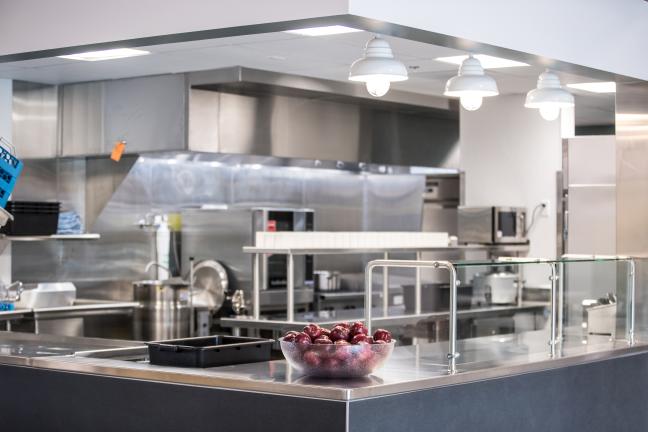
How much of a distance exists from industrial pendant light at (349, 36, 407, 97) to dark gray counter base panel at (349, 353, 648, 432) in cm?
139

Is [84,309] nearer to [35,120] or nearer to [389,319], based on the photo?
[35,120]

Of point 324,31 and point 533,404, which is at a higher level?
point 324,31

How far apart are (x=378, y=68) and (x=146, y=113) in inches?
133

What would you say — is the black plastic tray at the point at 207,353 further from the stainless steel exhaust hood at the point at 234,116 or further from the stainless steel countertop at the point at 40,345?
the stainless steel exhaust hood at the point at 234,116

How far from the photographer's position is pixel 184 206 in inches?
344

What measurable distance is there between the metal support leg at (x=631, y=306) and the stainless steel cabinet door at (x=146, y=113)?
3.31 meters

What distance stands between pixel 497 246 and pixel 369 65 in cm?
428

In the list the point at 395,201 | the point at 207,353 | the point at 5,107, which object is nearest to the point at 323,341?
the point at 207,353

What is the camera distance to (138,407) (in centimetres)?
385

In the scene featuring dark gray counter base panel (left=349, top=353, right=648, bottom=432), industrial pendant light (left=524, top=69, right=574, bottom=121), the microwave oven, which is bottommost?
dark gray counter base panel (left=349, top=353, right=648, bottom=432)

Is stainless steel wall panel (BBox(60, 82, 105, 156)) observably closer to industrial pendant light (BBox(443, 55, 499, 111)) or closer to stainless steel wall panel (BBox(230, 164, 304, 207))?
stainless steel wall panel (BBox(230, 164, 304, 207))

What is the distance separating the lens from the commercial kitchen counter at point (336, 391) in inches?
135

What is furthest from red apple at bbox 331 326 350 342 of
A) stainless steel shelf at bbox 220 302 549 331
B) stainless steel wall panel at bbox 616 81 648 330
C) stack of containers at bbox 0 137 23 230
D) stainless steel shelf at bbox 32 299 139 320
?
stainless steel shelf at bbox 32 299 139 320

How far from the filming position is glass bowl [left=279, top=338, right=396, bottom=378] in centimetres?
353
